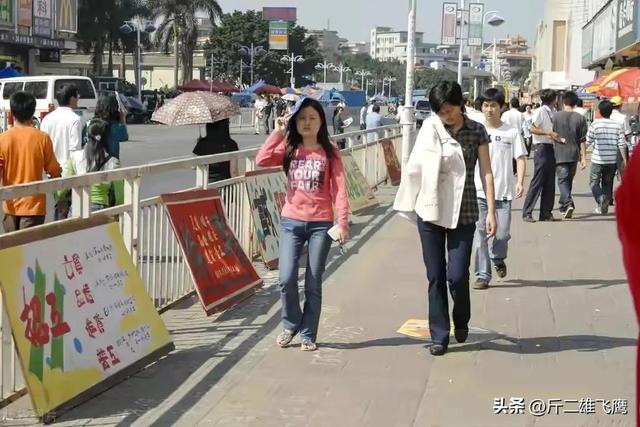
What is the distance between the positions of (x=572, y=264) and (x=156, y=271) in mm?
4752

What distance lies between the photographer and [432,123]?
6.24 m

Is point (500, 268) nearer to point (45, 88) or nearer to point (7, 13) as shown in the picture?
point (45, 88)

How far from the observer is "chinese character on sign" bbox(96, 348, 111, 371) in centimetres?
512

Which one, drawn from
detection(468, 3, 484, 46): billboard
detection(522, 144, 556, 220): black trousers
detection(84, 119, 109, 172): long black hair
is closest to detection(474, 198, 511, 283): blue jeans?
detection(84, 119, 109, 172): long black hair

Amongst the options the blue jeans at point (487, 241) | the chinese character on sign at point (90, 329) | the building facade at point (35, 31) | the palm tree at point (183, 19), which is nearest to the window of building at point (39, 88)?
the building facade at point (35, 31)

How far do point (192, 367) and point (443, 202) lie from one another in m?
1.88

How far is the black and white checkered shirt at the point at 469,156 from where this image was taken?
6.18m

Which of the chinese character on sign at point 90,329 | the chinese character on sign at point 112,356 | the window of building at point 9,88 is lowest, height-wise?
the chinese character on sign at point 112,356

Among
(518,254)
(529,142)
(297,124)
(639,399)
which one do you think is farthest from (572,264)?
(529,142)

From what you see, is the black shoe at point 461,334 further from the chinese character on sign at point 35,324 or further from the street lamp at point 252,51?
the street lamp at point 252,51

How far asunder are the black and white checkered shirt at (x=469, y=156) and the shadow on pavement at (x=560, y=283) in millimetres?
2418

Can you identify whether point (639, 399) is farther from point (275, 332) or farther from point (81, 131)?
point (81, 131)

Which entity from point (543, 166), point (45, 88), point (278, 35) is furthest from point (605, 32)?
point (278, 35)

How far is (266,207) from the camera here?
29.9 feet
